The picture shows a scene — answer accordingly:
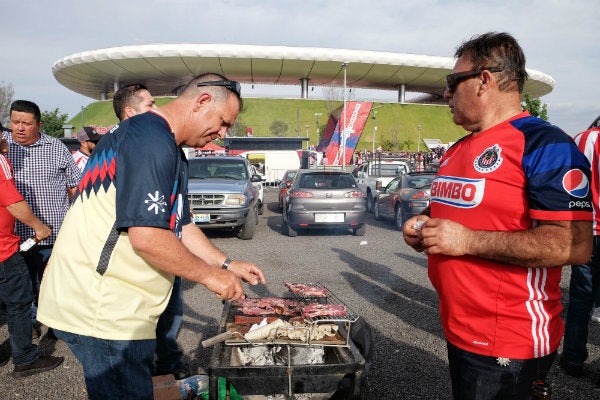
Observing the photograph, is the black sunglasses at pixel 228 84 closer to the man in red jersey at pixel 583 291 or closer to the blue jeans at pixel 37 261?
the man in red jersey at pixel 583 291

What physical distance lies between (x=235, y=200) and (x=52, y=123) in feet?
131

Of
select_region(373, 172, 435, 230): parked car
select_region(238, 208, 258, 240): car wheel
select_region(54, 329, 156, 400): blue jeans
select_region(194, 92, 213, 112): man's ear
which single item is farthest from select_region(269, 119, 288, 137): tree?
select_region(54, 329, 156, 400): blue jeans

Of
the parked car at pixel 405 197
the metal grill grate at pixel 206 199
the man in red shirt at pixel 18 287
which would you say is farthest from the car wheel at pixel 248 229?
the man in red shirt at pixel 18 287

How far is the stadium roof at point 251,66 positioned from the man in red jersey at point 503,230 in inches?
2697

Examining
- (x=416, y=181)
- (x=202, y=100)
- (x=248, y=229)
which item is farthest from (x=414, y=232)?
(x=416, y=181)

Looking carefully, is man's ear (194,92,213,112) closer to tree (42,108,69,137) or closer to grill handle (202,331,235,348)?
grill handle (202,331,235,348)

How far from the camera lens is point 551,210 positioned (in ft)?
5.26

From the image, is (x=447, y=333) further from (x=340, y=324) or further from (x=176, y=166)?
(x=176, y=166)

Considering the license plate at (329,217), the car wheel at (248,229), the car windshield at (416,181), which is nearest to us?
the car wheel at (248,229)

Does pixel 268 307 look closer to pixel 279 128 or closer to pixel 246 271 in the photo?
pixel 246 271

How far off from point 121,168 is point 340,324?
1.95 metres

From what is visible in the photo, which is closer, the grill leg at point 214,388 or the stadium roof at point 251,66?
the grill leg at point 214,388

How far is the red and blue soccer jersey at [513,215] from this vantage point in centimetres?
162

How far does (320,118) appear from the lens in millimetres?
81812
